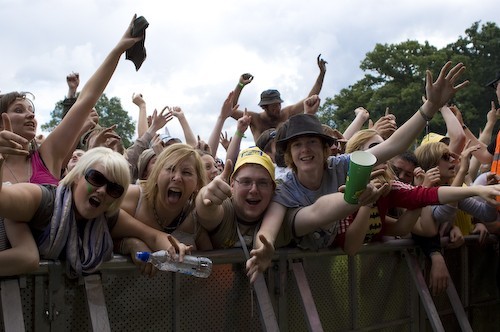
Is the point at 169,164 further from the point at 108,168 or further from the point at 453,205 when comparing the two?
the point at 453,205

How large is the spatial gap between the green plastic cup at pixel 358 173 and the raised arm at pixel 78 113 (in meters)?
1.66

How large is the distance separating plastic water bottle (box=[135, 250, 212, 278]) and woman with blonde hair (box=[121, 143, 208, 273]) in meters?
0.26

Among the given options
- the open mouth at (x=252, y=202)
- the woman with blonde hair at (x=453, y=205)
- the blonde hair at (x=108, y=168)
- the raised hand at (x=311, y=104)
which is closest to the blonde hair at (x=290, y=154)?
the open mouth at (x=252, y=202)

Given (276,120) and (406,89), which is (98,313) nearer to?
(276,120)

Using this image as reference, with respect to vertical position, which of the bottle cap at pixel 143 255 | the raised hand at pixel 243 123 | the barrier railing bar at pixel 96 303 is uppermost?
the raised hand at pixel 243 123

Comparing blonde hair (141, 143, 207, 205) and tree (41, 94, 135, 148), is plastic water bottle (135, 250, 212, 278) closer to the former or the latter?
blonde hair (141, 143, 207, 205)

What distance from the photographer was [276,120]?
7.18 meters

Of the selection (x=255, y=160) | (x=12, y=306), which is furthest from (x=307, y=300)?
(x=12, y=306)

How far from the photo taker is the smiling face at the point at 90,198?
3.04m

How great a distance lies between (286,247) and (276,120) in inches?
136

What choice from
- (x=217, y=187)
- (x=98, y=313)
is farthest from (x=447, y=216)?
(x=98, y=313)

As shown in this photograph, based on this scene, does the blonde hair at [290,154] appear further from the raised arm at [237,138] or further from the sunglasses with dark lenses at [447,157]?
the raised arm at [237,138]

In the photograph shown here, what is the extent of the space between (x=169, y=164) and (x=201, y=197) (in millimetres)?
298

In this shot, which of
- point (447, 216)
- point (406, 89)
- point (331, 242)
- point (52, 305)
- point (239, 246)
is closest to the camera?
point (52, 305)
